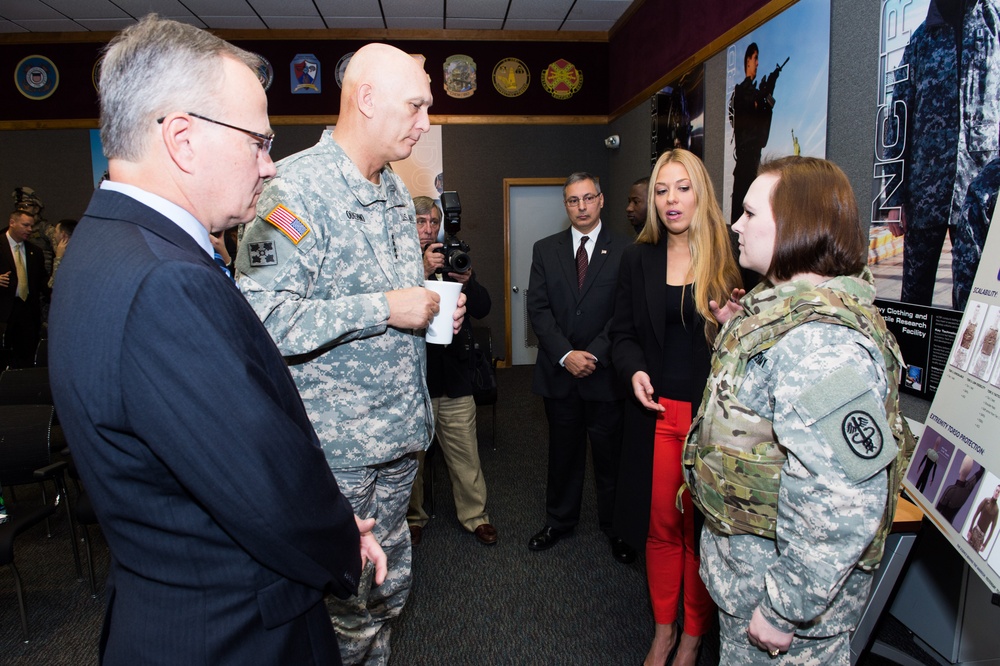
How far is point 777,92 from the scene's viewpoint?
10.2 ft

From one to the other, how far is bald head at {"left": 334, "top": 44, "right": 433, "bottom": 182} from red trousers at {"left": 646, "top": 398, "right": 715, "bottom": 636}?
1180 millimetres

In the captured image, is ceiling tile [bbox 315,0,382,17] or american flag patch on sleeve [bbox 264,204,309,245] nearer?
american flag patch on sleeve [bbox 264,204,309,245]

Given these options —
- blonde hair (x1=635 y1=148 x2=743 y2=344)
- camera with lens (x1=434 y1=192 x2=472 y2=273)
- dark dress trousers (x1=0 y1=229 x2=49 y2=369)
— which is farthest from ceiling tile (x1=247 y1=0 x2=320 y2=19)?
blonde hair (x1=635 y1=148 x2=743 y2=344)

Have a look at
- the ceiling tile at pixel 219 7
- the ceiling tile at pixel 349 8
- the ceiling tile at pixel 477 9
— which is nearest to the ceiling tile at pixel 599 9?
the ceiling tile at pixel 477 9

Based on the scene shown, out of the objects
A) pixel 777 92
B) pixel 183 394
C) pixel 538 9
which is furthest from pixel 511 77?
pixel 183 394

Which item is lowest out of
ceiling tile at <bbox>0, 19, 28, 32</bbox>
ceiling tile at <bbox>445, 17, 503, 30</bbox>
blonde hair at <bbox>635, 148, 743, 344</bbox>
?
blonde hair at <bbox>635, 148, 743, 344</bbox>

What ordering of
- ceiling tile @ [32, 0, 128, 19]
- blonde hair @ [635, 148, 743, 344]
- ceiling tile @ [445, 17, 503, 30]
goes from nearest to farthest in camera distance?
blonde hair @ [635, 148, 743, 344] < ceiling tile @ [32, 0, 128, 19] < ceiling tile @ [445, 17, 503, 30]

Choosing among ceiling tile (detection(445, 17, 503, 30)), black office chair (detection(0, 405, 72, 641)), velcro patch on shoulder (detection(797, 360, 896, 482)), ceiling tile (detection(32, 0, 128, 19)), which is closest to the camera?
velcro patch on shoulder (detection(797, 360, 896, 482))

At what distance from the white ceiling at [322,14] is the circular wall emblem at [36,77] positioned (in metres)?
0.31

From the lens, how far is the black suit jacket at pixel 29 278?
5137mm

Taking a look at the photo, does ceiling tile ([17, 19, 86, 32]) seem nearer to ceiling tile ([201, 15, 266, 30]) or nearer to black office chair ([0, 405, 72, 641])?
ceiling tile ([201, 15, 266, 30])

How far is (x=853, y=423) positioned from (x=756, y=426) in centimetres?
18

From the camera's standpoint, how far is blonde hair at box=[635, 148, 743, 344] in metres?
1.91

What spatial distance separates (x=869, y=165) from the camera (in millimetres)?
2346
